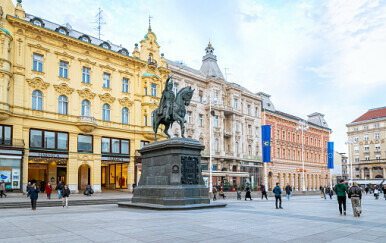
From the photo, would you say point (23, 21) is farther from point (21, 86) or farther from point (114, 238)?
point (114, 238)

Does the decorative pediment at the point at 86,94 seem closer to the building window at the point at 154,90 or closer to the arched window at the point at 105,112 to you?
the arched window at the point at 105,112

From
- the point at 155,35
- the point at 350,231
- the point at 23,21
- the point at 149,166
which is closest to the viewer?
the point at 350,231

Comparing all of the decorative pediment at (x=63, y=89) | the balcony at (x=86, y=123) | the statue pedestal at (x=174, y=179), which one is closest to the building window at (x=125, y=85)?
the balcony at (x=86, y=123)

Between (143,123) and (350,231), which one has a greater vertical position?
(143,123)

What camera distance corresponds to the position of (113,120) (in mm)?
38469

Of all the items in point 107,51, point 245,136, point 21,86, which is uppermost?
point 107,51

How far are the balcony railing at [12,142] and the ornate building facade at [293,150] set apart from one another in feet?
140

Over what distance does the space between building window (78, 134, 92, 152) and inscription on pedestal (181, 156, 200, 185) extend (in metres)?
21.3

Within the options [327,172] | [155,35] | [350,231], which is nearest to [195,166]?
[350,231]

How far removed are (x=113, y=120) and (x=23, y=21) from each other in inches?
537

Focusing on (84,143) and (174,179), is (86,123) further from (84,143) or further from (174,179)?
(174,179)

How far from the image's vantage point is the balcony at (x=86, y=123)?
34.6 m

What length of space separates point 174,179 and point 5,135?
20.7 m

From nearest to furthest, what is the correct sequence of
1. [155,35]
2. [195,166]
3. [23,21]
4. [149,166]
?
[195,166]
[149,166]
[23,21]
[155,35]
